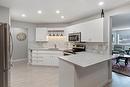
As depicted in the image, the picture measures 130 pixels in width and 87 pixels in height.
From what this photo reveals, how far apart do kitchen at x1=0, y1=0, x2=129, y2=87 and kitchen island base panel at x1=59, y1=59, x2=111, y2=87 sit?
0.15ft

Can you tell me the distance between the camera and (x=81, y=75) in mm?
2695

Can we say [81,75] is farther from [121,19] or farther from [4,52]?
[121,19]

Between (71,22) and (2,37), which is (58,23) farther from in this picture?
(2,37)

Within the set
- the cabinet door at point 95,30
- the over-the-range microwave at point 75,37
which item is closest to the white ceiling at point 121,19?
the cabinet door at point 95,30

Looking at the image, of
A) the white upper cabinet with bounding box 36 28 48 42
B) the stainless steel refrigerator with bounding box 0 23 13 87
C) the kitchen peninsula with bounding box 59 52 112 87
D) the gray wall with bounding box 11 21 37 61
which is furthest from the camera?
the gray wall with bounding box 11 21 37 61

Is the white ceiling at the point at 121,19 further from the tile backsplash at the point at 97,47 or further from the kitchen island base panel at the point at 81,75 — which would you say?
the kitchen island base panel at the point at 81,75

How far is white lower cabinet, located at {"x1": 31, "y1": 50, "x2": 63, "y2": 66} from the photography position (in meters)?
5.82

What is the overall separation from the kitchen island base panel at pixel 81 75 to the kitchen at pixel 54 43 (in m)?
0.05

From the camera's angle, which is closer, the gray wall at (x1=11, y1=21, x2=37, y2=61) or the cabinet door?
the cabinet door

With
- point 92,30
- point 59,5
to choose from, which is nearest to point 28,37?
point 59,5

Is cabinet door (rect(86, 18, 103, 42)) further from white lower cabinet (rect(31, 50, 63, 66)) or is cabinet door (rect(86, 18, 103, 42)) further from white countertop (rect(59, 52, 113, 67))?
white lower cabinet (rect(31, 50, 63, 66))

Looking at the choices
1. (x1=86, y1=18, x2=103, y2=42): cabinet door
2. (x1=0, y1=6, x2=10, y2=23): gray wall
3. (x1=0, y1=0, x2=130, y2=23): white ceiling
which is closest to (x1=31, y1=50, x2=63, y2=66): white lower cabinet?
(x1=86, y1=18, x2=103, y2=42): cabinet door

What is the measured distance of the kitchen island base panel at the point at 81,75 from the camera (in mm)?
2525

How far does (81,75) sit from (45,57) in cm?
355
